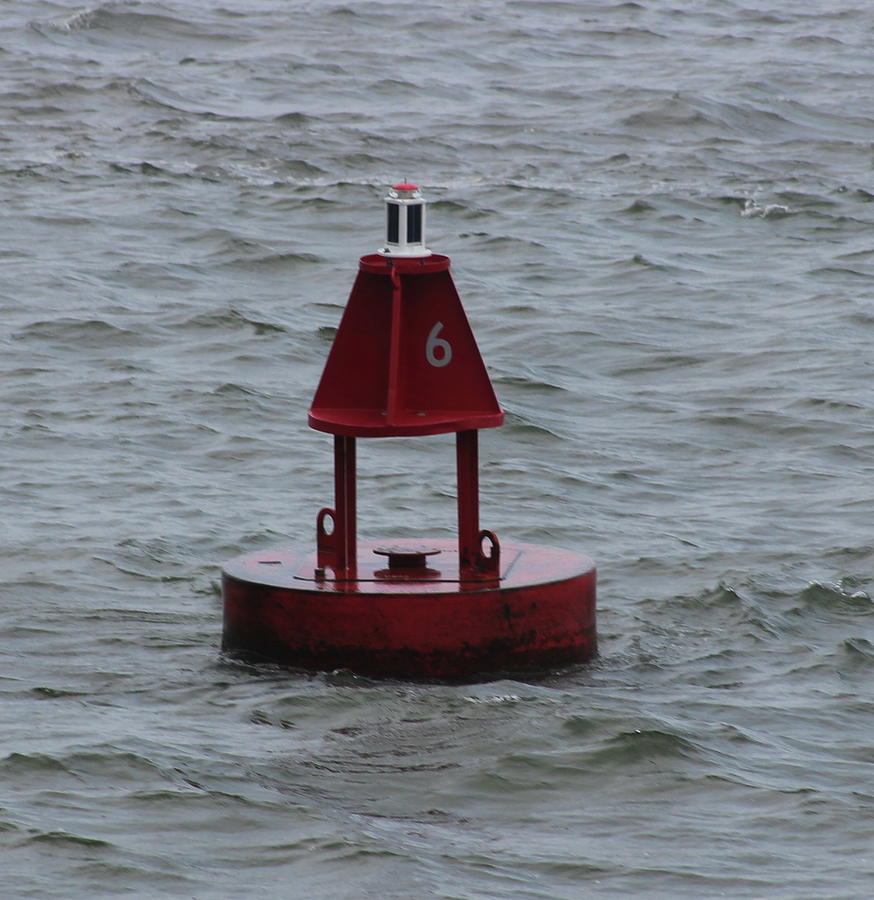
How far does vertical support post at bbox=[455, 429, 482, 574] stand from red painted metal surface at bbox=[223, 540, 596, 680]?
9 centimetres

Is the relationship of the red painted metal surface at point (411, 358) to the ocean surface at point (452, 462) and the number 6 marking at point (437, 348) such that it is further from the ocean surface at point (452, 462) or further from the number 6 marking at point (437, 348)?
the ocean surface at point (452, 462)

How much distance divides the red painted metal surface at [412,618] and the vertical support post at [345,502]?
2.9 inches

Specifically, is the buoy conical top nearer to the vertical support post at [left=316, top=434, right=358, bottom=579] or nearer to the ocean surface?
the vertical support post at [left=316, top=434, right=358, bottom=579]

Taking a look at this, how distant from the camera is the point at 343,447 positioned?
300 inches

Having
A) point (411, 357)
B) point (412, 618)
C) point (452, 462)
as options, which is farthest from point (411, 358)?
point (452, 462)

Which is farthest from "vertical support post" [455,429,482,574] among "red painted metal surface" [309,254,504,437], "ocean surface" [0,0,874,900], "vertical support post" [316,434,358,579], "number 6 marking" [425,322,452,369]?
"ocean surface" [0,0,874,900]

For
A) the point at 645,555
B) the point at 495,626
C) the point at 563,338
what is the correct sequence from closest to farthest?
the point at 495,626 → the point at 645,555 → the point at 563,338

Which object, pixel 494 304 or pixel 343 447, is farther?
pixel 494 304

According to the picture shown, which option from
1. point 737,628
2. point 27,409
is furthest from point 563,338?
point 737,628

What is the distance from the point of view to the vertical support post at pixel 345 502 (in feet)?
24.9

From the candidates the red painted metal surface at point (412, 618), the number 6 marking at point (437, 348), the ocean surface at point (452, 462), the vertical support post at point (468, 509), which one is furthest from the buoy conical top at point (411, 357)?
the ocean surface at point (452, 462)

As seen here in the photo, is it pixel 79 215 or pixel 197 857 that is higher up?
pixel 79 215

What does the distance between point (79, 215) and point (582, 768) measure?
1158 cm

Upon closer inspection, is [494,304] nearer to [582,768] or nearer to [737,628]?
[737,628]
